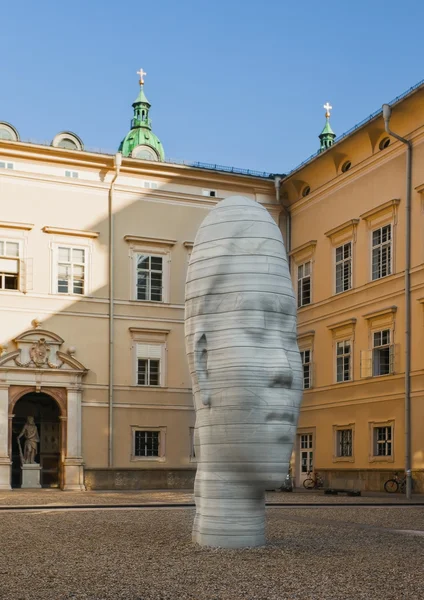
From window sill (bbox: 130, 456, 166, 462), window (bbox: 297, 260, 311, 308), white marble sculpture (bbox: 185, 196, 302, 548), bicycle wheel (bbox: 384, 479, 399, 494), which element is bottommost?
bicycle wheel (bbox: 384, 479, 399, 494)

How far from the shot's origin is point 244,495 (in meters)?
11.1

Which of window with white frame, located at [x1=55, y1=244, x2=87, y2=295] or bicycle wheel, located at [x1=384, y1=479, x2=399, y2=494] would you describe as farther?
window with white frame, located at [x1=55, y1=244, x2=87, y2=295]

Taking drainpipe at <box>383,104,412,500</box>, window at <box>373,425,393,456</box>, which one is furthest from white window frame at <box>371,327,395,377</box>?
window at <box>373,425,393,456</box>

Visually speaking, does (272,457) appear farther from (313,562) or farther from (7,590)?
(7,590)

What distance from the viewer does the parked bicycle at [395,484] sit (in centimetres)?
2730

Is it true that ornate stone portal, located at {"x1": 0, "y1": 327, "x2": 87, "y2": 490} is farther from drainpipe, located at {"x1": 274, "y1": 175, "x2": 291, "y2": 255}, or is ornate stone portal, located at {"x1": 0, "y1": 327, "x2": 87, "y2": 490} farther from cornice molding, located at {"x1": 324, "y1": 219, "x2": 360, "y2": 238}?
cornice molding, located at {"x1": 324, "y1": 219, "x2": 360, "y2": 238}

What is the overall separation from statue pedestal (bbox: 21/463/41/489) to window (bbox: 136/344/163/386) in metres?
4.54

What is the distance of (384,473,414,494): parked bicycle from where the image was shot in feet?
89.6

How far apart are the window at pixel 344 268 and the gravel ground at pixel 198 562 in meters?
16.5

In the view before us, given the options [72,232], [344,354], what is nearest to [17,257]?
[72,232]

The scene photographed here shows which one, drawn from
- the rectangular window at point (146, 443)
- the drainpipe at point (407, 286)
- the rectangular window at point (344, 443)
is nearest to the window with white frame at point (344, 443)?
the rectangular window at point (344, 443)

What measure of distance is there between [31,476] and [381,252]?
13797 mm

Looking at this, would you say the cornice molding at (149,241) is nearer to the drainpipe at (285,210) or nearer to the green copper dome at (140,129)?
the drainpipe at (285,210)

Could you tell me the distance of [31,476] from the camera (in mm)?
31781
